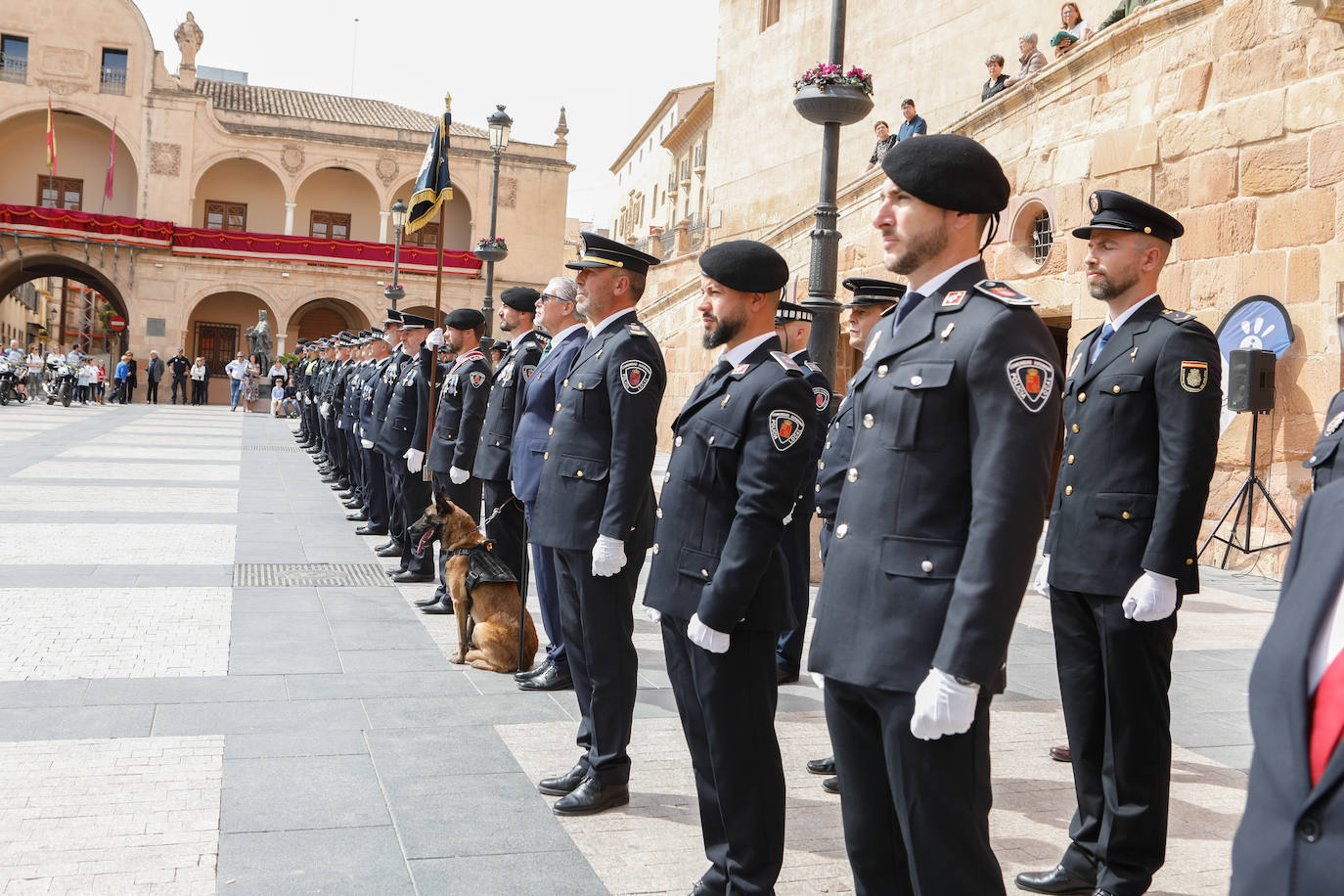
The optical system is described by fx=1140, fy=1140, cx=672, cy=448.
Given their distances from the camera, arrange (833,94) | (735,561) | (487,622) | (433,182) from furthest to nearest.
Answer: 1. (433,182)
2. (833,94)
3. (487,622)
4. (735,561)

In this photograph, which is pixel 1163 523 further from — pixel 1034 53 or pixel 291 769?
pixel 1034 53

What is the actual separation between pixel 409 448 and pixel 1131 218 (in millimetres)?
6805

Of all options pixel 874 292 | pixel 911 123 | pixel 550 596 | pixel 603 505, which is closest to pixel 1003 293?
pixel 603 505

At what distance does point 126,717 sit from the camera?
4.87m

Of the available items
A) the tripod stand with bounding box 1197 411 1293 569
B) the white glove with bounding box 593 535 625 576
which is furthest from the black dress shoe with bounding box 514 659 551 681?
the tripod stand with bounding box 1197 411 1293 569

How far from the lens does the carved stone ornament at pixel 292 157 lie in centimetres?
4612

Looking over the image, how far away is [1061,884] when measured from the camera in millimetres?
3502

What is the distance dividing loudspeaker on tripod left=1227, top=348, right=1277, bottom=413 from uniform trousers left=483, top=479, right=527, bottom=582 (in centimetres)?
667

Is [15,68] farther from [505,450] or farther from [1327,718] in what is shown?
[1327,718]

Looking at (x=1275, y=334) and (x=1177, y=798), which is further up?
(x=1275, y=334)

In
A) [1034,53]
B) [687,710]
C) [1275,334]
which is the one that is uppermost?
[1034,53]

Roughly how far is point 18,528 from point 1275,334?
11.2 metres

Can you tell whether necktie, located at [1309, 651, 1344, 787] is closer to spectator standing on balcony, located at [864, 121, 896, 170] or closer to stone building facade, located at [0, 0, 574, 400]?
spectator standing on balcony, located at [864, 121, 896, 170]

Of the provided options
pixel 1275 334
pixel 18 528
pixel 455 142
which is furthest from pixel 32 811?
pixel 455 142
